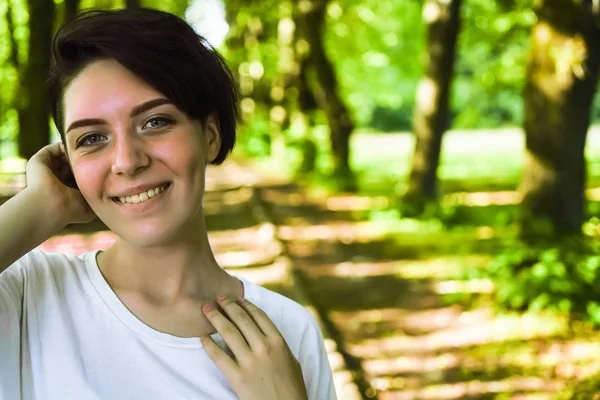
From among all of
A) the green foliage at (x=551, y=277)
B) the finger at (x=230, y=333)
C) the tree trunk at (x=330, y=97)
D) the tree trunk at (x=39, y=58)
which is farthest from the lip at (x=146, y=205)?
the tree trunk at (x=330, y=97)

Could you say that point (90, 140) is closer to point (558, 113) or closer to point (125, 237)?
point (125, 237)

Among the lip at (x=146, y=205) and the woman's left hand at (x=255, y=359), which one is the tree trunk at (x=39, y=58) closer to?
the lip at (x=146, y=205)

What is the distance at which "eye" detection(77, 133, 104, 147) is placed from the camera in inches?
75.5

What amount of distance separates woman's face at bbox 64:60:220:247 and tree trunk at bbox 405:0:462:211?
42.0 feet

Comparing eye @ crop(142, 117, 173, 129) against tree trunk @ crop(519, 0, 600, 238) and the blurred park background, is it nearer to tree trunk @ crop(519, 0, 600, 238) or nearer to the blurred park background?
the blurred park background

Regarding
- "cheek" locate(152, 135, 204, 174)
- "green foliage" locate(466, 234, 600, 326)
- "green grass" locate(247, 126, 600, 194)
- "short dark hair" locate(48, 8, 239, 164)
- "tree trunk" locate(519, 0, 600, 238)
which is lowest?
"green grass" locate(247, 126, 600, 194)

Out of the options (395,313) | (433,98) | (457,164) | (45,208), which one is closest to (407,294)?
(395,313)

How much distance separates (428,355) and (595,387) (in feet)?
5.36

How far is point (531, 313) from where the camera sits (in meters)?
7.92

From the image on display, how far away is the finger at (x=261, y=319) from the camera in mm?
1978

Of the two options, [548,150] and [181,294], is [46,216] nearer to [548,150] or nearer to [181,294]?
[181,294]

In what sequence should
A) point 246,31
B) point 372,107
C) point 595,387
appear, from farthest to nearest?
point 372,107, point 246,31, point 595,387

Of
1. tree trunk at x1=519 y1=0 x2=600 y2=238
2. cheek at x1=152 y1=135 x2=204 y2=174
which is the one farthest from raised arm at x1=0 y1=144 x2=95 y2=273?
tree trunk at x1=519 y1=0 x2=600 y2=238

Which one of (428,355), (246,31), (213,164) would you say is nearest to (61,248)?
(428,355)
